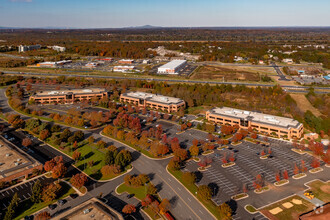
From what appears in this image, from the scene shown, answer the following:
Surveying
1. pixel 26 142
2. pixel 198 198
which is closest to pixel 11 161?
pixel 26 142

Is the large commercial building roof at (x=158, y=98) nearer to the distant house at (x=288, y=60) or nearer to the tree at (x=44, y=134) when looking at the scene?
the tree at (x=44, y=134)

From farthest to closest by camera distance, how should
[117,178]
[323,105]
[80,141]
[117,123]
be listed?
1. [323,105]
2. [117,123]
3. [80,141]
4. [117,178]

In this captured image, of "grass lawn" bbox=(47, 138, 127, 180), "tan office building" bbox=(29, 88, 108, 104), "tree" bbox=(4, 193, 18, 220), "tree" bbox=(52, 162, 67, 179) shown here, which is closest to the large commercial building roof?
"tan office building" bbox=(29, 88, 108, 104)

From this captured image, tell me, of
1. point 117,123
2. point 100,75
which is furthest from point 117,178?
point 100,75

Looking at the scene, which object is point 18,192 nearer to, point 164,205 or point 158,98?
point 164,205

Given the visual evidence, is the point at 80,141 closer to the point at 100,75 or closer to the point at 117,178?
the point at 117,178

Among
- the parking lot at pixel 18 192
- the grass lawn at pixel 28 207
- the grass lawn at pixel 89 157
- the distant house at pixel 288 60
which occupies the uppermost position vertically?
the distant house at pixel 288 60

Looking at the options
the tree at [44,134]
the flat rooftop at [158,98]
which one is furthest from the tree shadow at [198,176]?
the tree at [44,134]

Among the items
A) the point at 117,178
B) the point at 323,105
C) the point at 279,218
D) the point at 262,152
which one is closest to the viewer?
the point at 279,218
